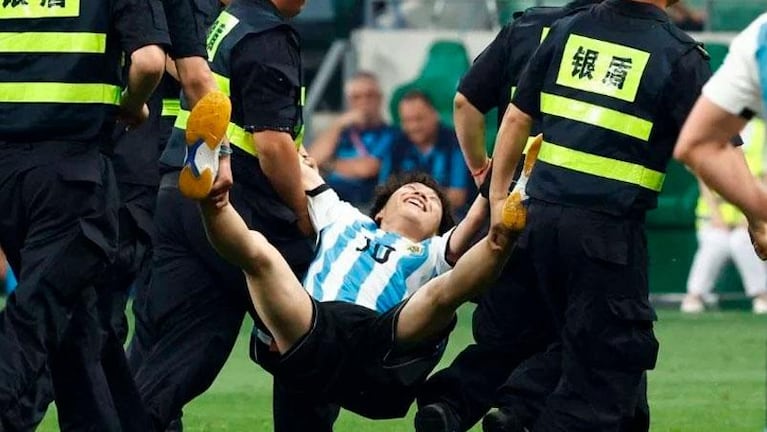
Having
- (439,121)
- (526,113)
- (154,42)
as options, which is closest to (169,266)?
(154,42)

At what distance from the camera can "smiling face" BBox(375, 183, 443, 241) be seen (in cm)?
827

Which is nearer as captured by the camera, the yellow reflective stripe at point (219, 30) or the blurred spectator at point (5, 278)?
the yellow reflective stripe at point (219, 30)

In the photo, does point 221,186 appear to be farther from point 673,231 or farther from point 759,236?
point 673,231

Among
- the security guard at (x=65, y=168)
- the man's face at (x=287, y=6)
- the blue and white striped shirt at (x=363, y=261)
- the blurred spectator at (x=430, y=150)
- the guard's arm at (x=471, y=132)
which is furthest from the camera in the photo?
the blurred spectator at (x=430, y=150)

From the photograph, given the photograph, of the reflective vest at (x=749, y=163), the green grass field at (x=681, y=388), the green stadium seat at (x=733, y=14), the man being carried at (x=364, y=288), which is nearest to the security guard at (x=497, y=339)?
the man being carried at (x=364, y=288)

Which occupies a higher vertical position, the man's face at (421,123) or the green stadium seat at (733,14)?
the green stadium seat at (733,14)

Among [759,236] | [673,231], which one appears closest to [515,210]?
[759,236]

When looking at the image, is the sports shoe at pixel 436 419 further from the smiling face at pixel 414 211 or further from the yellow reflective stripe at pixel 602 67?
the yellow reflective stripe at pixel 602 67

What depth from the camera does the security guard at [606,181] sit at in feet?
23.3

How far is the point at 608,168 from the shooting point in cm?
715

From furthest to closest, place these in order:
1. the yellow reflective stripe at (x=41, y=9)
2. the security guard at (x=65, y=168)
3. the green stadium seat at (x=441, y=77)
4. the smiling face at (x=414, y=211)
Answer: the green stadium seat at (x=441, y=77)
the smiling face at (x=414, y=211)
the yellow reflective stripe at (x=41, y=9)
the security guard at (x=65, y=168)

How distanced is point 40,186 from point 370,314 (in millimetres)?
1415

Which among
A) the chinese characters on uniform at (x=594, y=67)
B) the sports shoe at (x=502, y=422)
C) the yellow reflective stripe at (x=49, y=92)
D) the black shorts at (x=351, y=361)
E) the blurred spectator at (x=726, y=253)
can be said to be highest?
the chinese characters on uniform at (x=594, y=67)

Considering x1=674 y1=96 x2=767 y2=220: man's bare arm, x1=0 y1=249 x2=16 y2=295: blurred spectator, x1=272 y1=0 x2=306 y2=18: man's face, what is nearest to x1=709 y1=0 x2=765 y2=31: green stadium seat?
x1=0 y1=249 x2=16 y2=295: blurred spectator
